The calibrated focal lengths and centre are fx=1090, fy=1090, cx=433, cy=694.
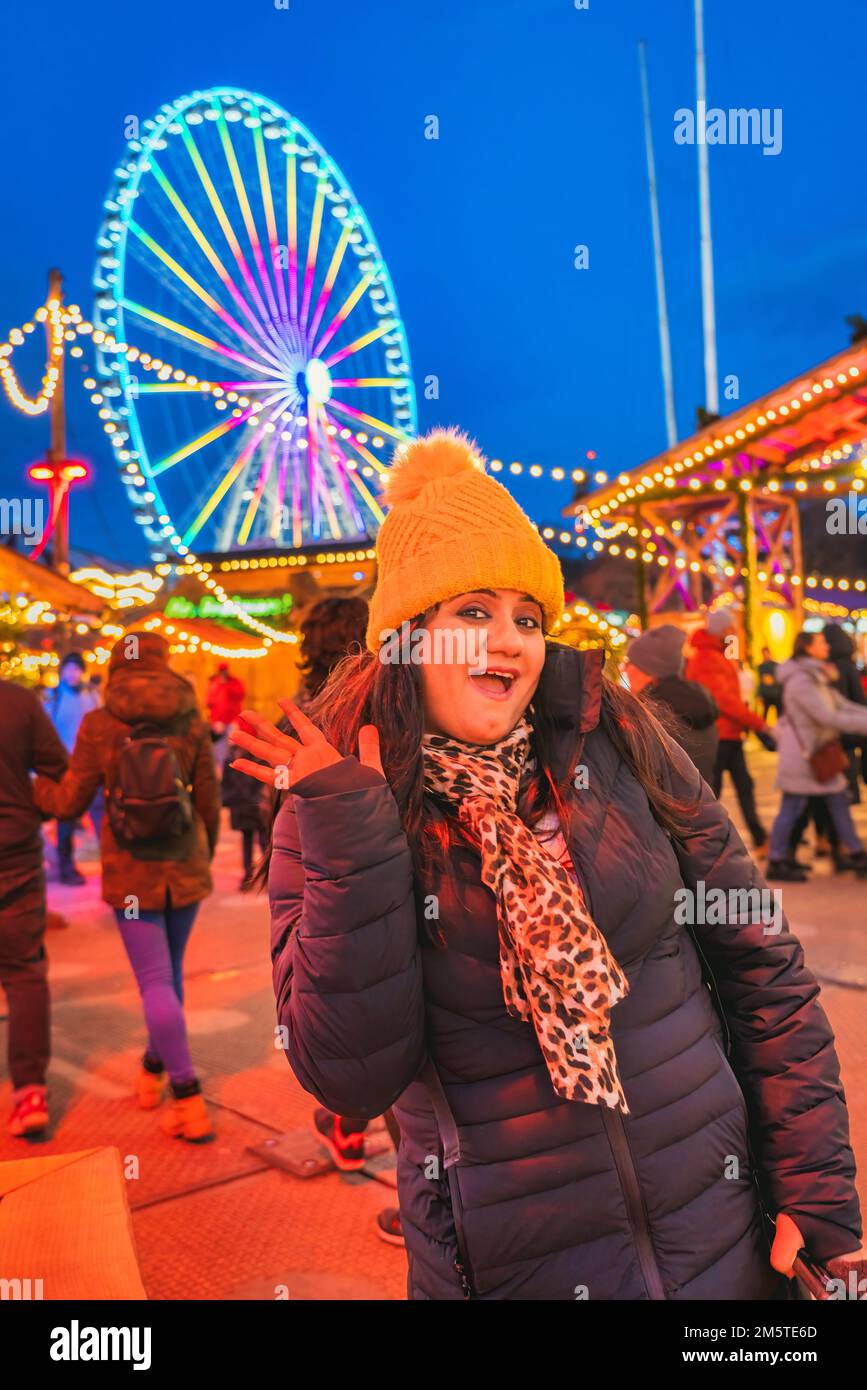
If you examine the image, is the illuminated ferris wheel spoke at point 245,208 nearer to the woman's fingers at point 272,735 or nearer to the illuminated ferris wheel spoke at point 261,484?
the illuminated ferris wheel spoke at point 261,484

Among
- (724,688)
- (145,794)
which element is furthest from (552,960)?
(724,688)

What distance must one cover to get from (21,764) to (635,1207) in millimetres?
3191

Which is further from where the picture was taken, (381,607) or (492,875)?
(381,607)

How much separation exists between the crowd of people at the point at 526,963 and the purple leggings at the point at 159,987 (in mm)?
2170

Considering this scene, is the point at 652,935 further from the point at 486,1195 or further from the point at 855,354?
the point at 855,354

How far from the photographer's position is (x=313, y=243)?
66.4 feet

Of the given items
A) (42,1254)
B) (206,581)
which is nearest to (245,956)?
(42,1254)

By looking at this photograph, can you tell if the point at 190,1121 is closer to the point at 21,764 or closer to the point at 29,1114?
the point at 29,1114

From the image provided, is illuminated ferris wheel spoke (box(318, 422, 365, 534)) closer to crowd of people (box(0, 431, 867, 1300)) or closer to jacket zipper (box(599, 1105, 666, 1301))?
crowd of people (box(0, 431, 867, 1300))

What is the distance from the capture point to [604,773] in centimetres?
168

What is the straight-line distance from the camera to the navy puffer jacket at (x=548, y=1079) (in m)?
1.43
